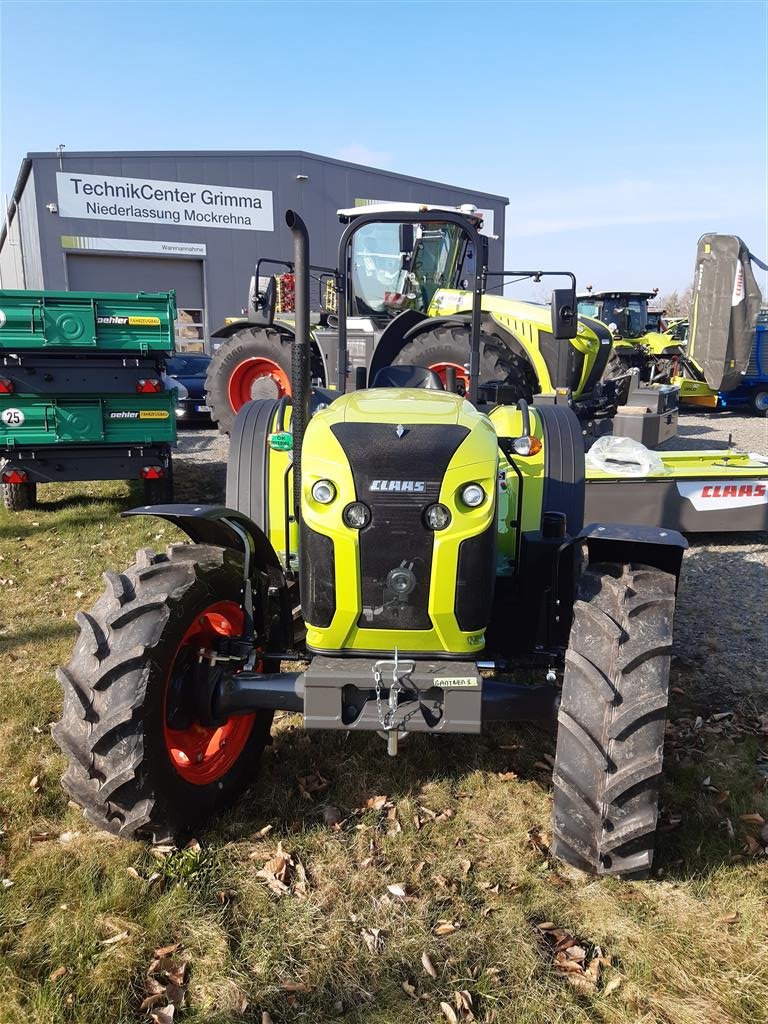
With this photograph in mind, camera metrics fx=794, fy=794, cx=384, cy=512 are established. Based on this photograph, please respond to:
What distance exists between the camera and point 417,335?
8.46 metres

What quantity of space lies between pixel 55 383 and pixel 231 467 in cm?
334

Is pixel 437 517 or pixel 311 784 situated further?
pixel 311 784

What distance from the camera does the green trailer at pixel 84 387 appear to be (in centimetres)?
674

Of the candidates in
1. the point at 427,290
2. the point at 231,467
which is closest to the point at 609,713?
the point at 231,467

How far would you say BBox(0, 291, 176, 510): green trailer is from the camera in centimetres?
674

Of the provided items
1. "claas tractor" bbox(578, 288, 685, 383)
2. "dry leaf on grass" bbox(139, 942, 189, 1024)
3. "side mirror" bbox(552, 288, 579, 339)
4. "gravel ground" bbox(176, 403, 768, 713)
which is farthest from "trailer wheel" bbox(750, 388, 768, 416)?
"dry leaf on grass" bbox(139, 942, 189, 1024)

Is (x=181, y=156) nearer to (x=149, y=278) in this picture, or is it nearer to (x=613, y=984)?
(x=149, y=278)

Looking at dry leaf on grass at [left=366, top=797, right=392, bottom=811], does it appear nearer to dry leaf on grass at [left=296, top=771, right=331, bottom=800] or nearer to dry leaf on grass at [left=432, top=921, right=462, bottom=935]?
dry leaf on grass at [left=296, top=771, right=331, bottom=800]

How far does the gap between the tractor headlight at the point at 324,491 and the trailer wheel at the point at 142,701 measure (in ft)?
1.76

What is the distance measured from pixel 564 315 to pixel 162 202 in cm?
1865

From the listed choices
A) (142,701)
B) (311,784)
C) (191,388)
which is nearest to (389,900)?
(311,784)

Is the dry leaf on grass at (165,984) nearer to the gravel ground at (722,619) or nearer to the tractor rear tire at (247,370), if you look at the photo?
the gravel ground at (722,619)

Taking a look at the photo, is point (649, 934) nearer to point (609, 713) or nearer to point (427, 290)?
point (609, 713)

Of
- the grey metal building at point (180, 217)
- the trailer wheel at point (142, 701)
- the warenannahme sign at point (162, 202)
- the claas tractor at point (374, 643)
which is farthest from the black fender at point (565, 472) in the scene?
the warenannahme sign at point (162, 202)
